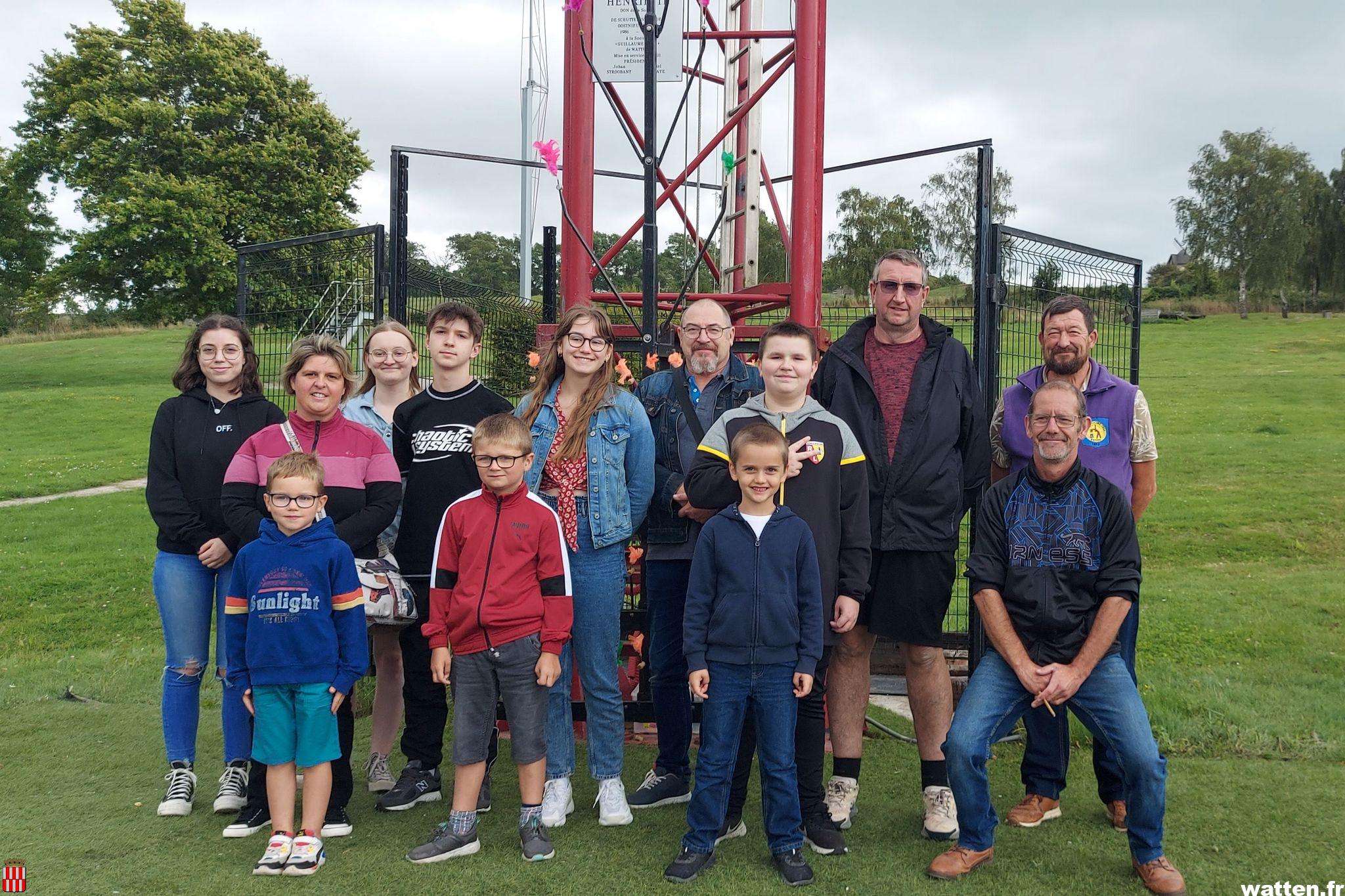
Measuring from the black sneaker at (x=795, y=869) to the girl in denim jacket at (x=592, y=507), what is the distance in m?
0.68

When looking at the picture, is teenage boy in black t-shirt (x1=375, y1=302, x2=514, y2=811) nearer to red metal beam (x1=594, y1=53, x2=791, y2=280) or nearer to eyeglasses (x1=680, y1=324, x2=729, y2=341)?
eyeglasses (x1=680, y1=324, x2=729, y2=341)

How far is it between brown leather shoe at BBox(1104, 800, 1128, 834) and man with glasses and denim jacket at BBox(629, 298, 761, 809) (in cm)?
155

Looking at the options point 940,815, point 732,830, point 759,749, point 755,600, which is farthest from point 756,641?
point 940,815

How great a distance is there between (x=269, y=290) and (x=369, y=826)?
3573mm

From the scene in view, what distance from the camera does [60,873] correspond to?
3.08 m

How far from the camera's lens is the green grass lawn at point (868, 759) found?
3109mm

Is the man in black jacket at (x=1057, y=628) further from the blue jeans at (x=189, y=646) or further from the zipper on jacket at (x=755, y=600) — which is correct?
the blue jeans at (x=189, y=646)

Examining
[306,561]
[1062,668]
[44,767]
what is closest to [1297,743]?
[1062,668]

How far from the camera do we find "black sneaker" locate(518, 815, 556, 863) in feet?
10.6

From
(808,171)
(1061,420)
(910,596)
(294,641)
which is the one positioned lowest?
(294,641)

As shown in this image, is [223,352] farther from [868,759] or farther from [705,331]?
[868,759]

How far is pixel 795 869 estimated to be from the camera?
9.97 feet

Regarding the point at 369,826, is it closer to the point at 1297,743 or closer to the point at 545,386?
the point at 545,386

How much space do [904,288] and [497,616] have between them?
181cm
